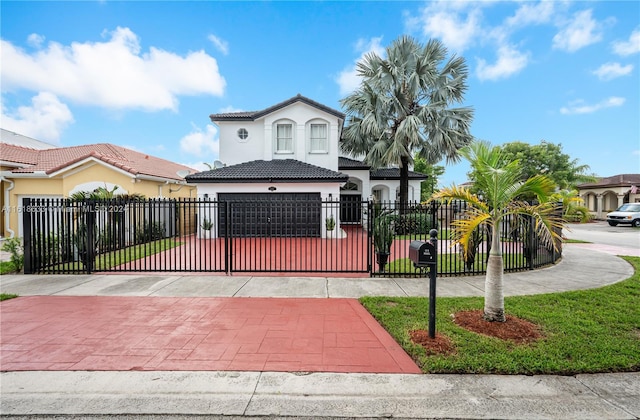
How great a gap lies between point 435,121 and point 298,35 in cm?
935

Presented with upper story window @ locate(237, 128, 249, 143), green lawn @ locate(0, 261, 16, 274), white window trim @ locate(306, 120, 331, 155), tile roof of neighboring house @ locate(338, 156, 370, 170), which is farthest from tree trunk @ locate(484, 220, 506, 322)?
upper story window @ locate(237, 128, 249, 143)

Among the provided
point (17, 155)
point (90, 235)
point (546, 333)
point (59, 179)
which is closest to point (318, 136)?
point (90, 235)

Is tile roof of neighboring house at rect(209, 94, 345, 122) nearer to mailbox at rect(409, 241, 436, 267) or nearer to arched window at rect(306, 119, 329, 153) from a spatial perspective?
arched window at rect(306, 119, 329, 153)

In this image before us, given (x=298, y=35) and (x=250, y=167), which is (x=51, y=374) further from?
(x=298, y=35)

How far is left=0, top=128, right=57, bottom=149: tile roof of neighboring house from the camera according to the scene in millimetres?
20062

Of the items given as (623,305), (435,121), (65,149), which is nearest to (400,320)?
(623,305)

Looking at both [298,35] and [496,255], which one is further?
[298,35]

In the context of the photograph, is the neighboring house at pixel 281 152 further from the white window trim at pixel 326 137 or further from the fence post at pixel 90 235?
the fence post at pixel 90 235

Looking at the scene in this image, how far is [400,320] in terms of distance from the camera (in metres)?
4.75

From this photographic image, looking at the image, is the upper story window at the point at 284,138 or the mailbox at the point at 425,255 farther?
the upper story window at the point at 284,138

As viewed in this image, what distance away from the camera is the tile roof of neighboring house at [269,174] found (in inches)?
575

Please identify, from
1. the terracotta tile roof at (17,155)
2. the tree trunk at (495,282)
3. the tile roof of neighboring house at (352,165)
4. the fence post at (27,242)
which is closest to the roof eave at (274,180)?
the tile roof of neighboring house at (352,165)

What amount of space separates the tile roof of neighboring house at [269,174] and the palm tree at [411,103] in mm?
4086

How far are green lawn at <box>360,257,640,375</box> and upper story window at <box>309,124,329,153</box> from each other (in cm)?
1326
